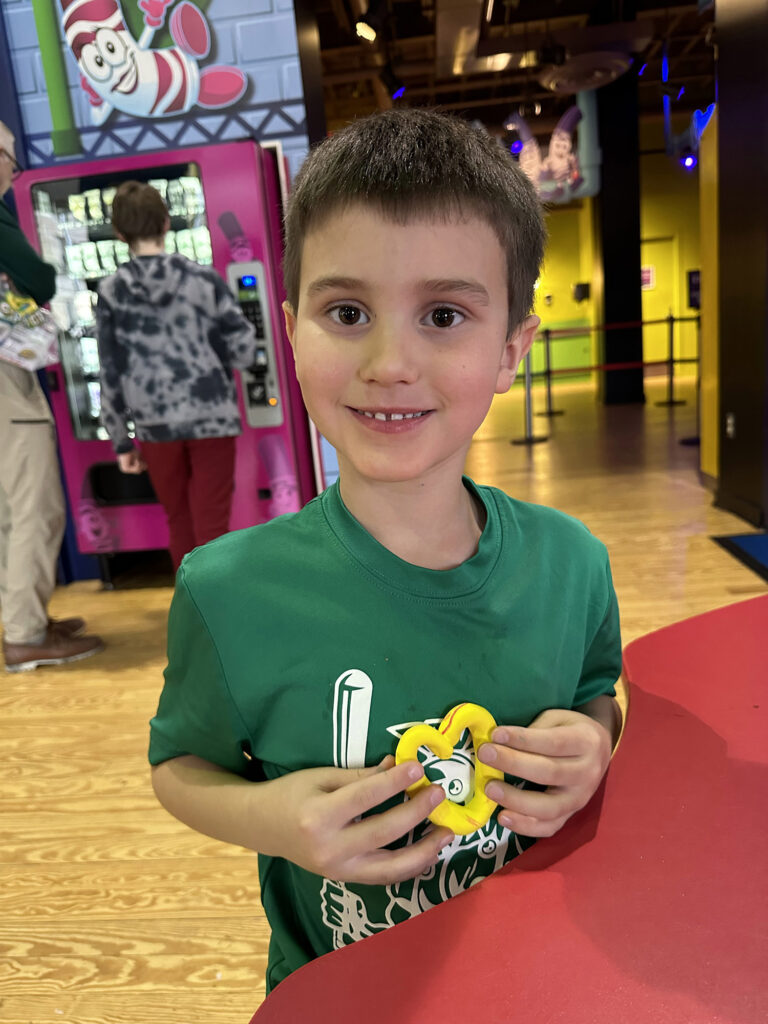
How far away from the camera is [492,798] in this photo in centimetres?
63

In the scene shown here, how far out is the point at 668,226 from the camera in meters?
13.9

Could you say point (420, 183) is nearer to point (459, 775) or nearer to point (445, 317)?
point (445, 317)

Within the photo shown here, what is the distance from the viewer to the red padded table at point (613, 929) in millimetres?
459

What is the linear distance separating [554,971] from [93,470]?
Result: 3.69 metres

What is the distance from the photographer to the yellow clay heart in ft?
2.00

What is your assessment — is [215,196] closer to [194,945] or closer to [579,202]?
[194,945]

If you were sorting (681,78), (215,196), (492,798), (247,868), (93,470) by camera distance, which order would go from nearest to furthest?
(492,798)
(247,868)
(215,196)
(93,470)
(681,78)

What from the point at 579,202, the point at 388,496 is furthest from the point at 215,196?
the point at 579,202

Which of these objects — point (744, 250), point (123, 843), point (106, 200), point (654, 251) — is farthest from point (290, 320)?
point (654, 251)

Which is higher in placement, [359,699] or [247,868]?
[359,699]

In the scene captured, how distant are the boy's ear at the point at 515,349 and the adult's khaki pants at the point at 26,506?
2.42 metres

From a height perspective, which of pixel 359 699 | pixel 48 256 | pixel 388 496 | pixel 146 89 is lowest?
pixel 359 699

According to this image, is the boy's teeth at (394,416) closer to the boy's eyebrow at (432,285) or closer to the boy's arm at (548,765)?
Result: the boy's eyebrow at (432,285)

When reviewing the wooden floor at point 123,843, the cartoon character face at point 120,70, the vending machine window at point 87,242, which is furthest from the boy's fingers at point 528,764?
the cartoon character face at point 120,70
